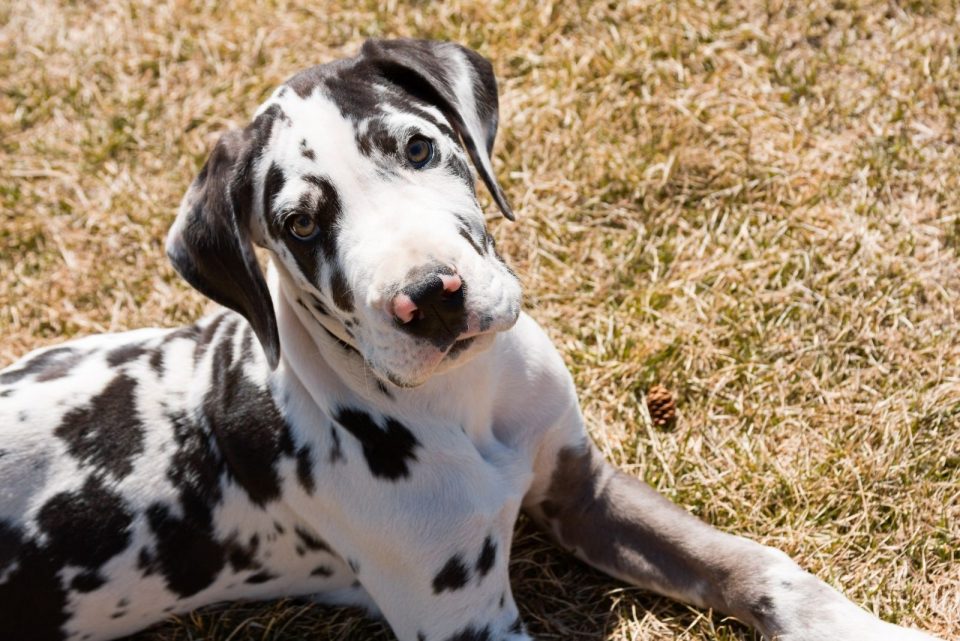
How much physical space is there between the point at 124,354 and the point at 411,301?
1.75m

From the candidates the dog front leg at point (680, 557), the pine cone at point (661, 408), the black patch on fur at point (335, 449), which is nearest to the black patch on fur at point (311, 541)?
the black patch on fur at point (335, 449)

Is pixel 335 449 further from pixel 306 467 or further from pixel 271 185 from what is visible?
pixel 271 185

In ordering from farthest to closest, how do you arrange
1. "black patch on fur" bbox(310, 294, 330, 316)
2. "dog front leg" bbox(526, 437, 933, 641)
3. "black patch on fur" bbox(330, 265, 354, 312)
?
"dog front leg" bbox(526, 437, 933, 641), "black patch on fur" bbox(310, 294, 330, 316), "black patch on fur" bbox(330, 265, 354, 312)

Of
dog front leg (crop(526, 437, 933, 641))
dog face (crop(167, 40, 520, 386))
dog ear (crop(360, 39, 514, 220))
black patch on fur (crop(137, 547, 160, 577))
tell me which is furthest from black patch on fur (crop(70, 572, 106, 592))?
dog ear (crop(360, 39, 514, 220))

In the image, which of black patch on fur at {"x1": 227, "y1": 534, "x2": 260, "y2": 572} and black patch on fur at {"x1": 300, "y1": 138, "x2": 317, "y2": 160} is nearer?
black patch on fur at {"x1": 300, "y1": 138, "x2": 317, "y2": 160}

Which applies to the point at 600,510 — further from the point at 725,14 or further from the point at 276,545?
the point at 725,14

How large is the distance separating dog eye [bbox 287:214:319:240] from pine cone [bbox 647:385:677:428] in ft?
7.47

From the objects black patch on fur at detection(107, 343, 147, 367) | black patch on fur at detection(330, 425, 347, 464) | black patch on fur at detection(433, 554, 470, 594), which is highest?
black patch on fur at detection(107, 343, 147, 367)

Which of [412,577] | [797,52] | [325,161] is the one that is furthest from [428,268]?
[797,52]

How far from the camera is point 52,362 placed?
5078 millimetres

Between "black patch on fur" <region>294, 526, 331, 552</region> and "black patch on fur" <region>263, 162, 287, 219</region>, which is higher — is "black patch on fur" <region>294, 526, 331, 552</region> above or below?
below

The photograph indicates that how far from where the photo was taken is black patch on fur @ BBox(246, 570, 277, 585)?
4854mm

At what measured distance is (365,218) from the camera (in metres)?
3.96

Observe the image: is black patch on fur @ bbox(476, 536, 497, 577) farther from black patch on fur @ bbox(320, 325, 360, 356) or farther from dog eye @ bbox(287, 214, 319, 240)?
dog eye @ bbox(287, 214, 319, 240)
